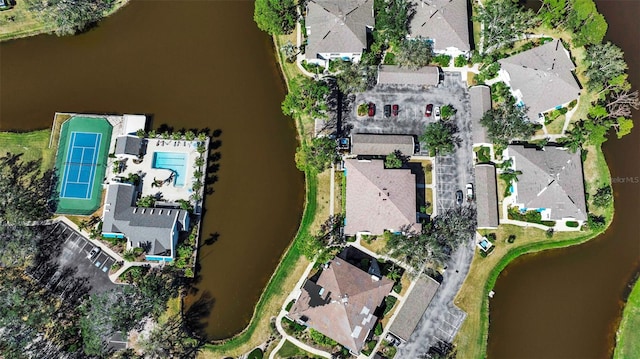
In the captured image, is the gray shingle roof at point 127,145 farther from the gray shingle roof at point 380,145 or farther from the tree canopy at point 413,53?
the tree canopy at point 413,53

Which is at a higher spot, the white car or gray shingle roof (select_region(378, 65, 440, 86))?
gray shingle roof (select_region(378, 65, 440, 86))

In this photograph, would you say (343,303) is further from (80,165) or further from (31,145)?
(31,145)

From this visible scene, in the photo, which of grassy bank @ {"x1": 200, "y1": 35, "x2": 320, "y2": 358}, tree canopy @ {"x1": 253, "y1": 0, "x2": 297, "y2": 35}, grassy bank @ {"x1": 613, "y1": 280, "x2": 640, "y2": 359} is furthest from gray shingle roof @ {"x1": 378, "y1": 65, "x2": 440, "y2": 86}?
grassy bank @ {"x1": 613, "y1": 280, "x2": 640, "y2": 359}

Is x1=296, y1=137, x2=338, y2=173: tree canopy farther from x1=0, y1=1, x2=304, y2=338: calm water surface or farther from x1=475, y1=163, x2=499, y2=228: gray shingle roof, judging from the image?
x1=475, y1=163, x2=499, y2=228: gray shingle roof

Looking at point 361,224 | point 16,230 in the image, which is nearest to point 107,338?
point 16,230

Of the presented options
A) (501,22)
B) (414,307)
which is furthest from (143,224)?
(501,22)

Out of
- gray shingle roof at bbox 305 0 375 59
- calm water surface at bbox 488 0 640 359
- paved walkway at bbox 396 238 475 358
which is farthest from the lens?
gray shingle roof at bbox 305 0 375 59
